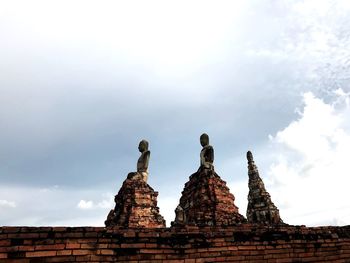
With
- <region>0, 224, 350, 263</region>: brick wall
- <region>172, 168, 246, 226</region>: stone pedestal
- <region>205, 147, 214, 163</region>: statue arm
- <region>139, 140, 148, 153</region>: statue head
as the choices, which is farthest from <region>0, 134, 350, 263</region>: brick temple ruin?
<region>139, 140, 148, 153</region>: statue head

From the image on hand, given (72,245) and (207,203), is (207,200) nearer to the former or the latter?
(207,203)

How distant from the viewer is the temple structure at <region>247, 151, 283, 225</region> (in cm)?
1628

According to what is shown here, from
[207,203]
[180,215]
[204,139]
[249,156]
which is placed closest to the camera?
[207,203]

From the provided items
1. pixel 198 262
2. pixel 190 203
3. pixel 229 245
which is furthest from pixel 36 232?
pixel 190 203

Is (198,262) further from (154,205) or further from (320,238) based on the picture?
(154,205)

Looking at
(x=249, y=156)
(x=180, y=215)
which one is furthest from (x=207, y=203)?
(x=249, y=156)

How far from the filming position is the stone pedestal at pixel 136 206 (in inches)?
452

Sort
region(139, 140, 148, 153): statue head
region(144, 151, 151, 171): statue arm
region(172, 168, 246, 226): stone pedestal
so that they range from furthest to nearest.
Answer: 1. region(139, 140, 148, 153): statue head
2. region(144, 151, 151, 171): statue arm
3. region(172, 168, 246, 226): stone pedestal

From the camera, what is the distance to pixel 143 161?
12906 millimetres

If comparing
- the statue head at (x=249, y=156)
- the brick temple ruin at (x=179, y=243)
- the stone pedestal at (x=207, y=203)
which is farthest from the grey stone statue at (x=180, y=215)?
the statue head at (x=249, y=156)

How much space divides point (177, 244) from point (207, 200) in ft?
18.9

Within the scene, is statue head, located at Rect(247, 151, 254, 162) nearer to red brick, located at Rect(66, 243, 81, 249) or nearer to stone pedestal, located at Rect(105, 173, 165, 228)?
stone pedestal, located at Rect(105, 173, 165, 228)

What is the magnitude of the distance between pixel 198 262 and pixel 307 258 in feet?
7.09

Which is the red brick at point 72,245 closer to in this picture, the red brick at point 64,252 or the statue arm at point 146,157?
the red brick at point 64,252
